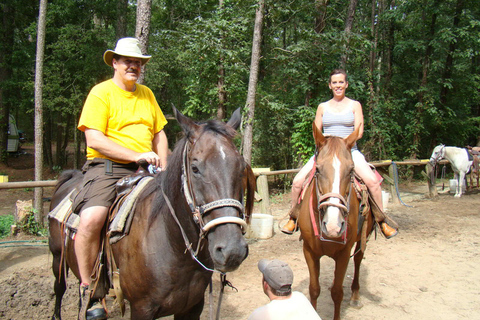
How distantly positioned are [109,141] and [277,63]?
31.7ft

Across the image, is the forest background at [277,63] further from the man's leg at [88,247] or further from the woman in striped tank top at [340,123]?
the man's leg at [88,247]

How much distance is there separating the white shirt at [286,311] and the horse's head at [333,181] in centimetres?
104

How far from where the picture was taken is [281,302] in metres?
2.10

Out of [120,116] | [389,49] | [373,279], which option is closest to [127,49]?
[120,116]

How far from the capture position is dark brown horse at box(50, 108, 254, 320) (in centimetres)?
170

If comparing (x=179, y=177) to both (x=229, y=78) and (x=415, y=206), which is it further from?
(x=415, y=206)

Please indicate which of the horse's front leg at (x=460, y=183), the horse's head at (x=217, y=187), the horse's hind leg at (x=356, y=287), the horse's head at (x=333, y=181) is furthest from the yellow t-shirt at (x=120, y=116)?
the horse's front leg at (x=460, y=183)

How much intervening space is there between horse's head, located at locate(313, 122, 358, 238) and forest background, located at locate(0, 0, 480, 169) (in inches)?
270

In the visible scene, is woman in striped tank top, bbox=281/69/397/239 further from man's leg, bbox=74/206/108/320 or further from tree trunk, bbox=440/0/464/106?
tree trunk, bbox=440/0/464/106

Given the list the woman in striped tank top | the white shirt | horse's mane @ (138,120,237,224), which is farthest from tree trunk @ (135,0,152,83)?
the white shirt

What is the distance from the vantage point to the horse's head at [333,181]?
3018mm

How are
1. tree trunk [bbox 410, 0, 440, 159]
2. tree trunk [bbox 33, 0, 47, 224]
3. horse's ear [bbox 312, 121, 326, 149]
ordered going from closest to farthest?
horse's ear [bbox 312, 121, 326, 149], tree trunk [bbox 33, 0, 47, 224], tree trunk [bbox 410, 0, 440, 159]

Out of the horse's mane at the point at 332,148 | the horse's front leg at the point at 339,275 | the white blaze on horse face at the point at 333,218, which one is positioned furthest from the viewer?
the horse's front leg at the point at 339,275

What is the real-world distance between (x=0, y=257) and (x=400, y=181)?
53.6ft
